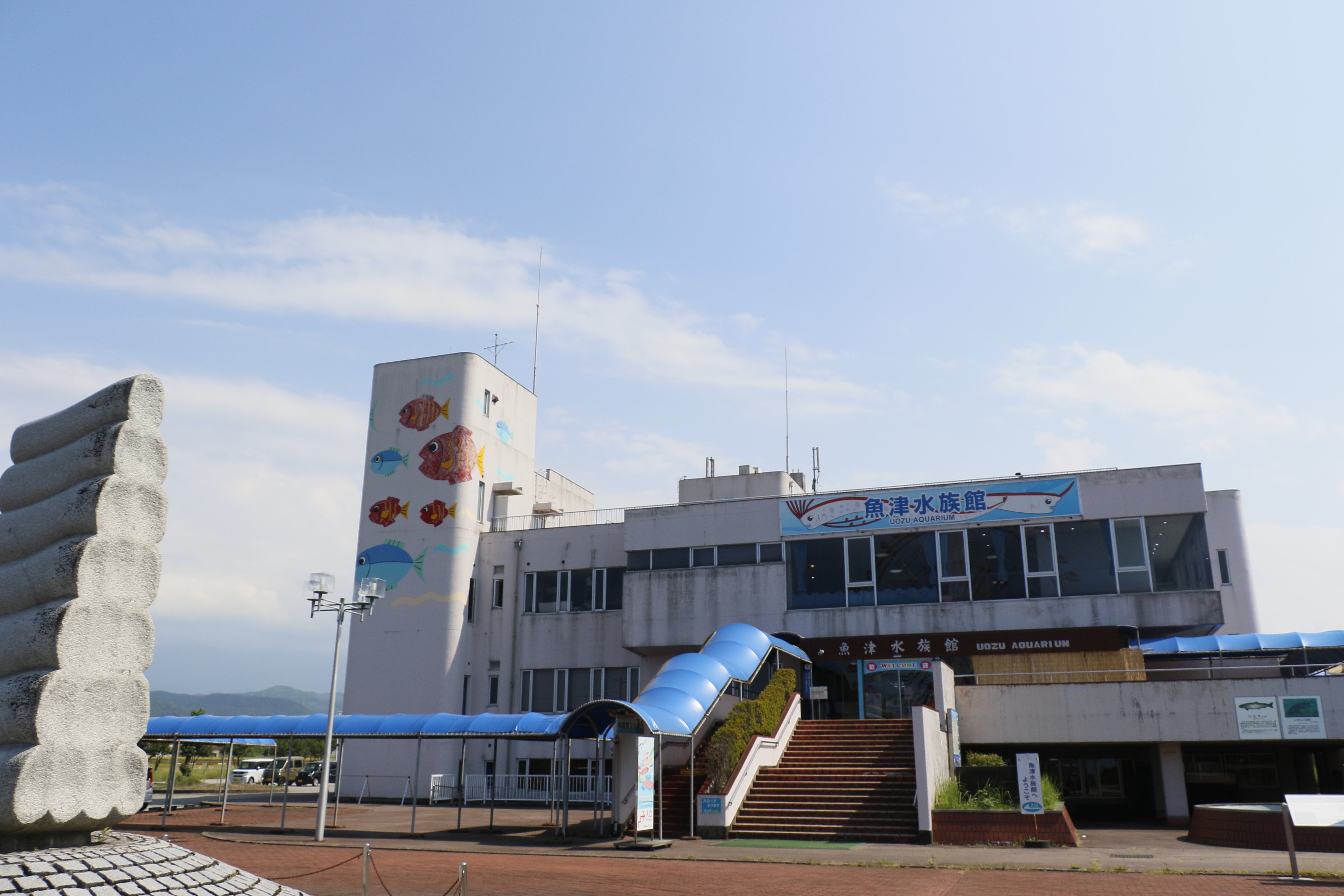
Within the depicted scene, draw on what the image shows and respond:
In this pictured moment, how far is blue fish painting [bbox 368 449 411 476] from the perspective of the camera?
3994 centimetres

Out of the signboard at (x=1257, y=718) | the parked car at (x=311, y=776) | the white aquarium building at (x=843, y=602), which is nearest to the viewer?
the signboard at (x=1257, y=718)

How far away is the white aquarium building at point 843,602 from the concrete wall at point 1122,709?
5cm

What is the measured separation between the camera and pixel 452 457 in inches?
1537

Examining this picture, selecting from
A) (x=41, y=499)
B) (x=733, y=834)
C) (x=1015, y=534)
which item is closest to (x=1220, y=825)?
(x=733, y=834)

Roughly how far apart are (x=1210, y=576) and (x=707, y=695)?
17236mm

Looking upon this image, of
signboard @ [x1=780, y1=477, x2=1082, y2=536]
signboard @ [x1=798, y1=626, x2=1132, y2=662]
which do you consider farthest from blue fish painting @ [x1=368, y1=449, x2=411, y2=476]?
signboard @ [x1=798, y1=626, x2=1132, y2=662]

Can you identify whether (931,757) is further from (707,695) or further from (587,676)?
(587,676)

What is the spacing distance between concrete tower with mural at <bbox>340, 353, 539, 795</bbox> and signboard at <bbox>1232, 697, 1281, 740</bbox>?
26195 millimetres

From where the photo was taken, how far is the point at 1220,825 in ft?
67.5

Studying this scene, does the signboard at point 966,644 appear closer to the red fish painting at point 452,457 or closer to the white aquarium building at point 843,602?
the white aquarium building at point 843,602

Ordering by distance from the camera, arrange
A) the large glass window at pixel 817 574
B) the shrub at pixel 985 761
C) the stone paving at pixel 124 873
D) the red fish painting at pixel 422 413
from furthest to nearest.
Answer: the red fish painting at pixel 422 413 < the large glass window at pixel 817 574 < the shrub at pixel 985 761 < the stone paving at pixel 124 873

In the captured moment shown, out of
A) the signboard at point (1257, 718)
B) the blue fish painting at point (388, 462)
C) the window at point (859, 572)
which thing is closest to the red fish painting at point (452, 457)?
the blue fish painting at point (388, 462)

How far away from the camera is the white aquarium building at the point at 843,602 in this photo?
2736cm

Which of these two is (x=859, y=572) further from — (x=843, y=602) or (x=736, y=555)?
(x=736, y=555)
